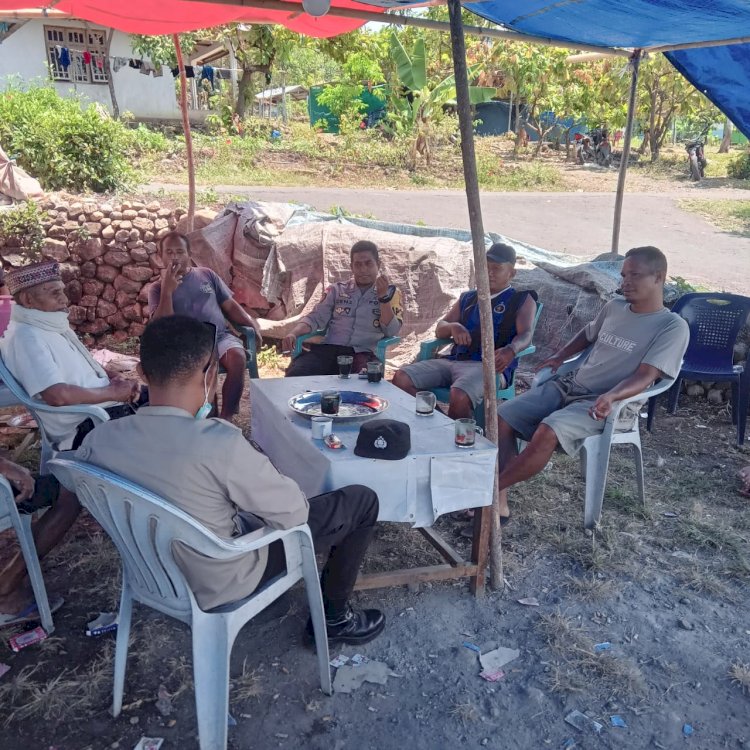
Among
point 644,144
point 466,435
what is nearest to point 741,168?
point 644,144

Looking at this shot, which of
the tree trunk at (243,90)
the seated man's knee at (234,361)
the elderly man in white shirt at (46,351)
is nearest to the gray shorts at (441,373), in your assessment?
the seated man's knee at (234,361)

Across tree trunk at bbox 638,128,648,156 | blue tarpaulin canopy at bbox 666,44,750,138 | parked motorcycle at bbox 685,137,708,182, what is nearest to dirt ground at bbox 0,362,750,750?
blue tarpaulin canopy at bbox 666,44,750,138

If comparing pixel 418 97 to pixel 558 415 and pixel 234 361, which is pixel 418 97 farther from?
pixel 558 415

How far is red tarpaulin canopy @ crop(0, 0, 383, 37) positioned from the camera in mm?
4586

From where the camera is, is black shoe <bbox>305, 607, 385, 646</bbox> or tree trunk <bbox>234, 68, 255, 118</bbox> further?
tree trunk <bbox>234, 68, 255, 118</bbox>

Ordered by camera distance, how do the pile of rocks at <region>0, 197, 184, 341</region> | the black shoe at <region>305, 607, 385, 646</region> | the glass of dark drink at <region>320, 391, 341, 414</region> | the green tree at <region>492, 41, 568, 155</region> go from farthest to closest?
1. the green tree at <region>492, 41, 568, 155</region>
2. the pile of rocks at <region>0, 197, 184, 341</region>
3. the glass of dark drink at <region>320, 391, 341, 414</region>
4. the black shoe at <region>305, 607, 385, 646</region>

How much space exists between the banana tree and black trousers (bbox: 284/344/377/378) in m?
12.4

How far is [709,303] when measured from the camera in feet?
16.4

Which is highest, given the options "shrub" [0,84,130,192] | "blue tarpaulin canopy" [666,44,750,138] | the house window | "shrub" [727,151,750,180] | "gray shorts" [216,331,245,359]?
the house window

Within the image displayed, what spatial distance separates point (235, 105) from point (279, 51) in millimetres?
2174

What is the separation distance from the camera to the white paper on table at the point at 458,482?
2.72m

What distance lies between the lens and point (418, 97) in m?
17.2

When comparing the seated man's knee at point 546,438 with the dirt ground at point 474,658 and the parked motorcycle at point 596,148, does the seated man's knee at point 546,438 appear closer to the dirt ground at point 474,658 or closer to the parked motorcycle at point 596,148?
the dirt ground at point 474,658

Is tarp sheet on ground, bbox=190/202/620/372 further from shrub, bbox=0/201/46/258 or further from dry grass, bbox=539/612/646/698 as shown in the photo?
dry grass, bbox=539/612/646/698
